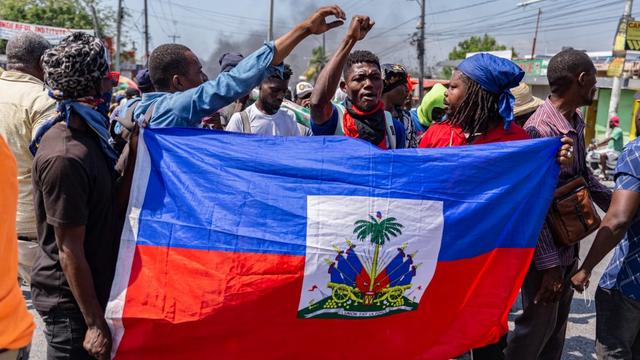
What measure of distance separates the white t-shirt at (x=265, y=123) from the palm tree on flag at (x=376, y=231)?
1959 millimetres

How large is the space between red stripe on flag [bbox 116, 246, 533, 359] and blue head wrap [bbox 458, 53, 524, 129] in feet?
2.73

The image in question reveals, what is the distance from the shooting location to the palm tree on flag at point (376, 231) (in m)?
2.54

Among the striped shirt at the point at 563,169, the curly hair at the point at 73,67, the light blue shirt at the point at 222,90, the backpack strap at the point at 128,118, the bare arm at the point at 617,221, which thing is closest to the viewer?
the curly hair at the point at 73,67

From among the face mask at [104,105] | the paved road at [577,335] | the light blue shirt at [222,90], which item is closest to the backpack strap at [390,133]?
the light blue shirt at [222,90]

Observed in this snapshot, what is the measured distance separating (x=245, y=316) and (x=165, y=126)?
3.06ft

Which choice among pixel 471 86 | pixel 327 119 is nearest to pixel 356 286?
pixel 327 119

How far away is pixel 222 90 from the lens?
2326 millimetres

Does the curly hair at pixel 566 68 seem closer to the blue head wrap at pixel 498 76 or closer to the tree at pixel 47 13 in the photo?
the blue head wrap at pixel 498 76

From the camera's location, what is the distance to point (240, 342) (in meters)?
2.48

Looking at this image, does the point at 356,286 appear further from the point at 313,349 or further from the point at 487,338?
the point at 487,338

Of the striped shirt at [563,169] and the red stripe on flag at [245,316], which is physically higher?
the striped shirt at [563,169]

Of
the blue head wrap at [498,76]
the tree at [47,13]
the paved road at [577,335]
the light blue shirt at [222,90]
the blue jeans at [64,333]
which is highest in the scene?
the tree at [47,13]

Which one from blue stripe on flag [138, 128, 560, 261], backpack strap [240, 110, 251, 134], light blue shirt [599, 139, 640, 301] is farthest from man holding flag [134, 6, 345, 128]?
light blue shirt [599, 139, 640, 301]

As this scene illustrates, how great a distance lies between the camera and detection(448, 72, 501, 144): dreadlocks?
2936 millimetres
